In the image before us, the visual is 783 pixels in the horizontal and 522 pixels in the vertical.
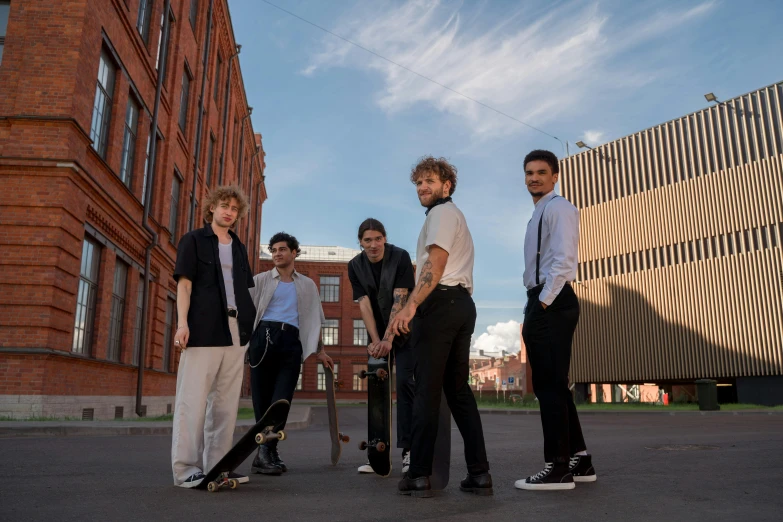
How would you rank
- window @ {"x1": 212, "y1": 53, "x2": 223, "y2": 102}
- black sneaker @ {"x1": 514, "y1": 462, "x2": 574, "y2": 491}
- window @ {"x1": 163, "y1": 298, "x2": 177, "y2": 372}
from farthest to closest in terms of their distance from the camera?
1. window @ {"x1": 212, "y1": 53, "x2": 223, "y2": 102}
2. window @ {"x1": 163, "y1": 298, "x2": 177, "y2": 372}
3. black sneaker @ {"x1": 514, "y1": 462, "x2": 574, "y2": 491}

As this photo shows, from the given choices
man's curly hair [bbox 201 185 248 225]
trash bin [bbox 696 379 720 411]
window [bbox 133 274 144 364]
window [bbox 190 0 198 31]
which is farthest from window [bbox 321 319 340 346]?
man's curly hair [bbox 201 185 248 225]

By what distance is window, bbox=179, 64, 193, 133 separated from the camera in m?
21.7

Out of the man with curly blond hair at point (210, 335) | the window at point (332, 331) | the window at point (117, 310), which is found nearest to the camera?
the man with curly blond hair at point (210, 335)

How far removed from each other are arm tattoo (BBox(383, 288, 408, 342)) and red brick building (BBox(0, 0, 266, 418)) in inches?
331

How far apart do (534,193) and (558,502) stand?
2106 mm

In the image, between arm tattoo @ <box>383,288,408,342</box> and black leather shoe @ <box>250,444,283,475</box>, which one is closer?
arm tattoo @ <box>383,288,408,342</box>

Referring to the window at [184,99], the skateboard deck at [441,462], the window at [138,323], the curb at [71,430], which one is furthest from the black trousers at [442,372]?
the window at [184,99]

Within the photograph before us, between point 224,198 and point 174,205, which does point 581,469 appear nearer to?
point 224,198

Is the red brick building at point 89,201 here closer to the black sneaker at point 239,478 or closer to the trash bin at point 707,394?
the black sneaker at point 239,478

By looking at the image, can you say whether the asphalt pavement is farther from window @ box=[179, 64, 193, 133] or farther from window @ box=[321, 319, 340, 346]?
window @ box=[321, 319, 340, 346]

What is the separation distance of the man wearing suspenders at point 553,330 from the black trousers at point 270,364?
2.06 meters

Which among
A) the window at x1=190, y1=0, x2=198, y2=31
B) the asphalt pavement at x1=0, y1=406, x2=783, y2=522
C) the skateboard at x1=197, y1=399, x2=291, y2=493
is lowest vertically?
the asphalt pavement at x1=0, y1=406, x2=783, y2=522

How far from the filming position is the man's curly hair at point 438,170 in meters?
4.22

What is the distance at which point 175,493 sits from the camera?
3.82 meters
